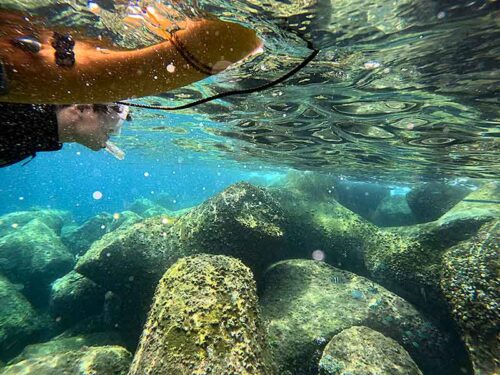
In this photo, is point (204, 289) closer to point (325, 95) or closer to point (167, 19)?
point (167, 19)

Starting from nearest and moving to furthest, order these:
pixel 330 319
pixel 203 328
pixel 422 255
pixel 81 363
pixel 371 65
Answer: pixel 203 328 < pixel 81 363 < pixel 371 65 < pixel 330 319 < pixel 422 255

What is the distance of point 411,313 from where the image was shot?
854 cm

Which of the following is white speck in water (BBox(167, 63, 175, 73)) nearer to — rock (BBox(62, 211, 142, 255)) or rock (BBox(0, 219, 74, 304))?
rock (BBox(0, 219, 74, 304))

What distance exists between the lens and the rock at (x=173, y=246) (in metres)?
9.55

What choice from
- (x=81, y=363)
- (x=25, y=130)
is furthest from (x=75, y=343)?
(x=25, y=130)

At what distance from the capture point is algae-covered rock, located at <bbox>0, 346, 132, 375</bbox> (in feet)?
18.2

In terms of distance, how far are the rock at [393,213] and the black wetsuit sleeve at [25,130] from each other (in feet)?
69.8

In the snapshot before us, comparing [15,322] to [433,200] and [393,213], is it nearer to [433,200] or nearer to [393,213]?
[393,213]

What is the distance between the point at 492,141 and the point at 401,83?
6.11 metres

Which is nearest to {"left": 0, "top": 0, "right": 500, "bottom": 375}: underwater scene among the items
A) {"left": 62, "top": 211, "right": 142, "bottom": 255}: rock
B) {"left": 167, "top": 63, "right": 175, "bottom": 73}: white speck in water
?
{"left": 167, "top": 63, "right": 175, "bottom": 73}: white speck in water

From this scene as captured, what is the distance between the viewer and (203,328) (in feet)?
14.1

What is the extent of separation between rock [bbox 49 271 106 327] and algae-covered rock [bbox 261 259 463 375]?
649cm

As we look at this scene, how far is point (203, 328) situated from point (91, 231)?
Result: 2025 cm

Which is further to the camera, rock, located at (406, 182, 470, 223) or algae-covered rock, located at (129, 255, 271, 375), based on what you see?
rock, located at (406, 182, 470, 223)
